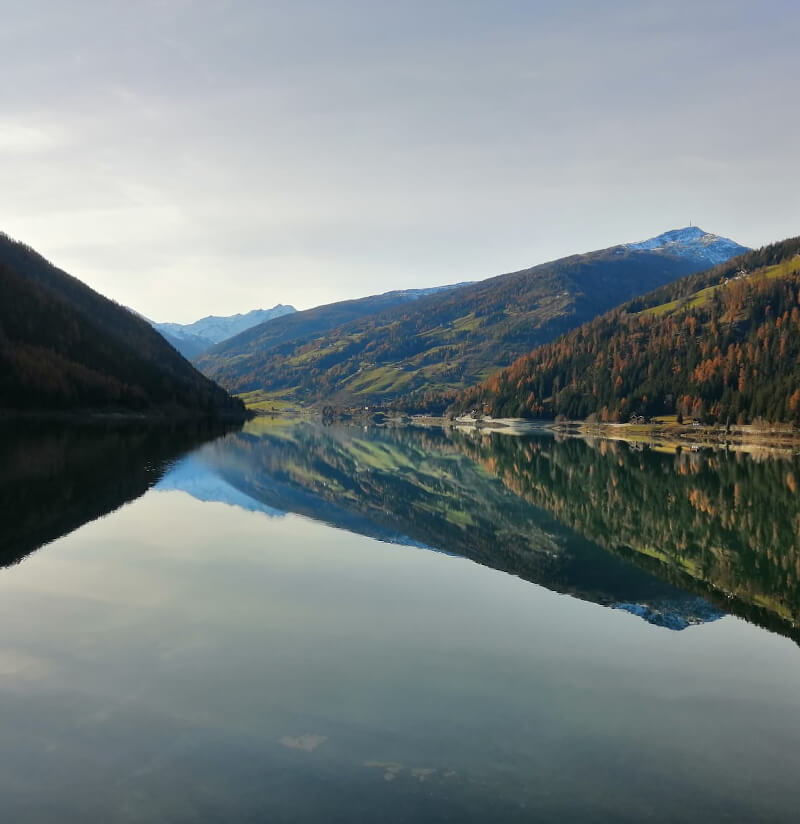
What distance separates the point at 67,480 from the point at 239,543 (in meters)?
22.9

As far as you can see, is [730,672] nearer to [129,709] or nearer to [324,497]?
[129,709]

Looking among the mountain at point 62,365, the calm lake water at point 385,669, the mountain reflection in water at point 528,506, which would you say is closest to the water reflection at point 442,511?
the mountain reflection in water at point 528,506

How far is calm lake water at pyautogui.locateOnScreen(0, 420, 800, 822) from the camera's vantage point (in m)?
12.2

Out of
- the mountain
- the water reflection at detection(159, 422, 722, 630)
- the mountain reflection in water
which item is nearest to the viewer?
the water reflection at detection(159, 422, 722, 630)

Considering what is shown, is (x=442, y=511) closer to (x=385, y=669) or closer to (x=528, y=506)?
(x=528, y=506)

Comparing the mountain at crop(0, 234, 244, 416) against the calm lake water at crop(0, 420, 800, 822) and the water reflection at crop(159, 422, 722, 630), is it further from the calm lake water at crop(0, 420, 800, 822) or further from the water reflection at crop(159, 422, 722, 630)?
the calm lake water at crop(0, 420, 800, 822)

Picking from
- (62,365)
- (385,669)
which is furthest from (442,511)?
(62,365)

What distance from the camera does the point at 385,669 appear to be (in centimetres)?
1850

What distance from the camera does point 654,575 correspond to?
1355 inches

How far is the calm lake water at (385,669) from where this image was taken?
1219cm

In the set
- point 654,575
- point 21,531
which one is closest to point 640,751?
point 654,575

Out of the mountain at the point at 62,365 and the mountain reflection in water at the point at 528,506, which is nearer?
the mountain reflection in water at the point at 528,506

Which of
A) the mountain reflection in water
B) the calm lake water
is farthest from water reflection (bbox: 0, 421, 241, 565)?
the calm lake water

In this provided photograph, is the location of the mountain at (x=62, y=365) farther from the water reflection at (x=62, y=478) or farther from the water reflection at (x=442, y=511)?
the water reflection at (x=442, y=511)
